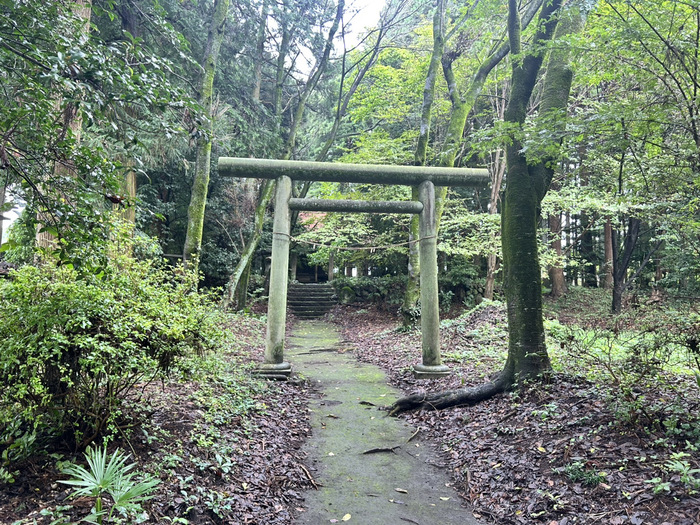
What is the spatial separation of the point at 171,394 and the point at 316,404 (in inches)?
82.3

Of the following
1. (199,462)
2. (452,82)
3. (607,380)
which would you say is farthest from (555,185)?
(199,462)

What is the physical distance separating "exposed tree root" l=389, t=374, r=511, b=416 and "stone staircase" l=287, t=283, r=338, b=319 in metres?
12.2

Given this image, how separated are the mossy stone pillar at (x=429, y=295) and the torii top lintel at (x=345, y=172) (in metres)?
0.25

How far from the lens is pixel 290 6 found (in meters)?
13.1

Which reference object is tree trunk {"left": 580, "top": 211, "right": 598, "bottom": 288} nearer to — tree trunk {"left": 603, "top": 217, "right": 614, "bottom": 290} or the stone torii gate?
tree trunk {"left": 603, "top": 217, "right": 614, "bottom": 290}

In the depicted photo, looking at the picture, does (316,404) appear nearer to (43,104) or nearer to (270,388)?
(270,388)

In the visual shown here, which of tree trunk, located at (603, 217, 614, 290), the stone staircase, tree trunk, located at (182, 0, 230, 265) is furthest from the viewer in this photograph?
the stone staircase

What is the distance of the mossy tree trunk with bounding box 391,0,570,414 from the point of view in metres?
4.64

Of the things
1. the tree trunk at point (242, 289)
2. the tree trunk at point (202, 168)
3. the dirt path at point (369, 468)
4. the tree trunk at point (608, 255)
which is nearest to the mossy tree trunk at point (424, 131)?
the dirt path at point (369, 468)

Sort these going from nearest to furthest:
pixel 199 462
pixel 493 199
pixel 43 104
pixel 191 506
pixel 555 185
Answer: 1. pixel 191 506
2. pixel 43 104
3. pixel 199 462
4. pixel 493 199
5. pixel 555 185

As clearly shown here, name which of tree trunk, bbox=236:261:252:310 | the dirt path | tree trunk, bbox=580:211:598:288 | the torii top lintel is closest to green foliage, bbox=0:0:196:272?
the dirt path

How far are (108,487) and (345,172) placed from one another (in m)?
5.14

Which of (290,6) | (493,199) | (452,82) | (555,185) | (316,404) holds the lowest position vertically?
(316,404)

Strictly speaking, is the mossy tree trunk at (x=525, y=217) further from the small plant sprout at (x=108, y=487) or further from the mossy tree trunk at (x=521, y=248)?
the small plant sprout at (x=108, y=487)
